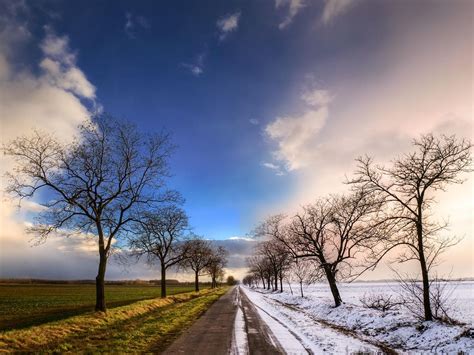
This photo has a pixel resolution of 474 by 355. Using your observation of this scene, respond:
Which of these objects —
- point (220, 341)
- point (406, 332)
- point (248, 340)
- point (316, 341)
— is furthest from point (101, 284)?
point (406, 332)

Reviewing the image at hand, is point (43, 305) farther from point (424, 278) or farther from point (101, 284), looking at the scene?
point (424, 278)

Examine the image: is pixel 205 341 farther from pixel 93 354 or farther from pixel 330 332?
pixel 330 332

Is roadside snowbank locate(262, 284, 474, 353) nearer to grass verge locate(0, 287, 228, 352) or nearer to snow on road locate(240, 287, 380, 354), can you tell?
snow on road locate(240, 287, 380, 354)

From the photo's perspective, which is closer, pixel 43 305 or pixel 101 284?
pixel 101 284

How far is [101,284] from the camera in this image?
24125 millimetres

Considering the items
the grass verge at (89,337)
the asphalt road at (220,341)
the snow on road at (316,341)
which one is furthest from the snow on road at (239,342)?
the grass verge at (89,337)

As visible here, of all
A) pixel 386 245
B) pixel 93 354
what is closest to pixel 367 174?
pixel 386 245

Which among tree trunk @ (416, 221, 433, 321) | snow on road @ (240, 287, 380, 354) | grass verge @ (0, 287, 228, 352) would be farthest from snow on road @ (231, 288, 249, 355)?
tree trunk @ (416, 221, 433, 321)

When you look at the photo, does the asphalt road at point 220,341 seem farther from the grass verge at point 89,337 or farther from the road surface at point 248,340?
the grass verge at point 89,337

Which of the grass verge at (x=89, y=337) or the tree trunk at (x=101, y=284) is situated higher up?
the tree trunk at (x=101, y=284)

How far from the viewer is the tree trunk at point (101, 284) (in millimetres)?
23438

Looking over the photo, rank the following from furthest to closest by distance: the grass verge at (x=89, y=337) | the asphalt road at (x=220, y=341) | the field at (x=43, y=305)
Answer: the field at (x=43, y=305), the grass verge at (x=89, y=337), the asphalt road at (x=220, y=341)

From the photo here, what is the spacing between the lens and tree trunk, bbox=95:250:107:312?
2344 cm

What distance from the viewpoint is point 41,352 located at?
12.3 metres
